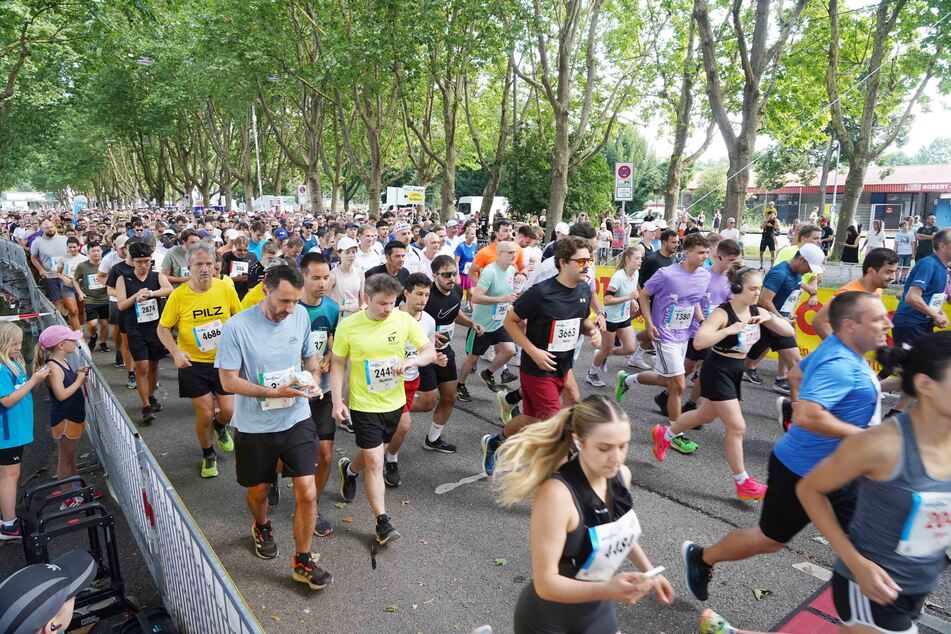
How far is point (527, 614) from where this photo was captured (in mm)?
2430

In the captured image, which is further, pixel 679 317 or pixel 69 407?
pixel 679 317

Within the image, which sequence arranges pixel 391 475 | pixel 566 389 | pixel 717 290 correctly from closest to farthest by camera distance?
pixel 391 475, pixel 566 389, pixel 717 290

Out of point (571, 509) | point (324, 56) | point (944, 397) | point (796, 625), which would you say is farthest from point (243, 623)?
point (324, 56)

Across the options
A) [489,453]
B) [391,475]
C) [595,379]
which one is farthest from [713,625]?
[595,379]

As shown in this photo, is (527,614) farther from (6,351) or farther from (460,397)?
(460,397)

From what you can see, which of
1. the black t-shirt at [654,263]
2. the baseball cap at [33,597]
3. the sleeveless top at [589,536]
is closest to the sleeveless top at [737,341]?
the sleeveless top at [589,536]

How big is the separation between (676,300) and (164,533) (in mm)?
4784

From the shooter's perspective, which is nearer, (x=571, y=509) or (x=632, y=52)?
(x=571, y=509)

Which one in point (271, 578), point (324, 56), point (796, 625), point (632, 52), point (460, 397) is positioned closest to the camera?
point (796, 625)

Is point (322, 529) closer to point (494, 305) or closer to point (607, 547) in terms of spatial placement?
point (607, 547)

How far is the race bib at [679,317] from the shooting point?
6121 mm

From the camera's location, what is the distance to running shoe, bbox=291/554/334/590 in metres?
3.89

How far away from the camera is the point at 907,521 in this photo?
2295 mm

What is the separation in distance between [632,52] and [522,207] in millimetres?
7969
